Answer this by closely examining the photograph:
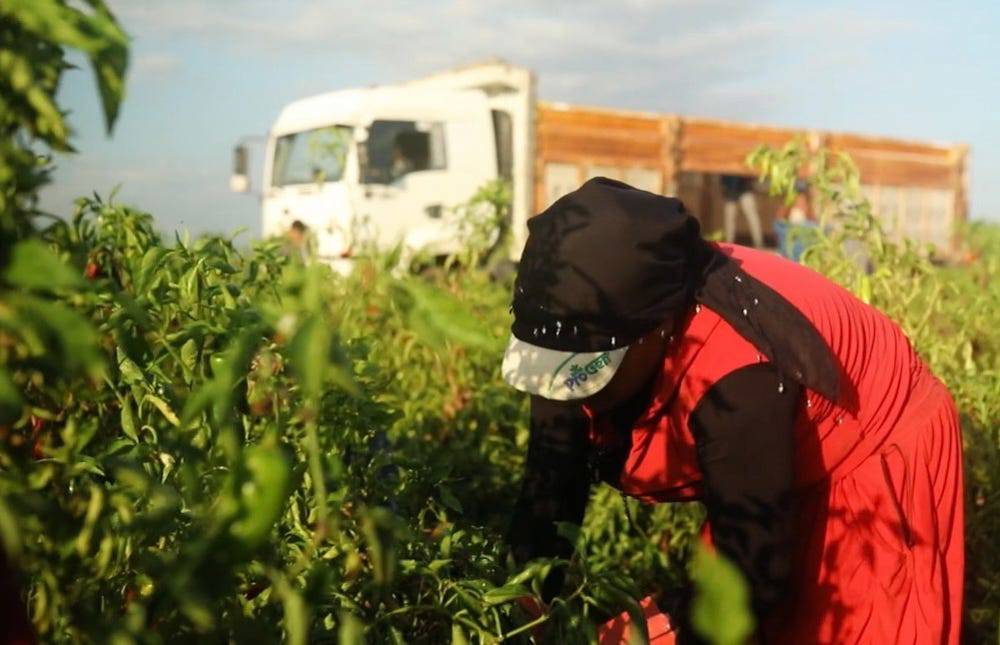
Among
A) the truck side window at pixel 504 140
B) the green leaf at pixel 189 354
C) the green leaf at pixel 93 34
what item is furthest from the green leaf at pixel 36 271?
the truck side window at pixel 504 140

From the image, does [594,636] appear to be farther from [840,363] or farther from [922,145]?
[922,145]

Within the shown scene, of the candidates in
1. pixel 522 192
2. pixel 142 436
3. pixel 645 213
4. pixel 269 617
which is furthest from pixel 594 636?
pixel 522 192

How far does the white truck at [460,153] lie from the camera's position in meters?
10.2

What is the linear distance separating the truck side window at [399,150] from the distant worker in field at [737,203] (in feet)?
15.3

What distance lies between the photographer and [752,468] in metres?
1.73

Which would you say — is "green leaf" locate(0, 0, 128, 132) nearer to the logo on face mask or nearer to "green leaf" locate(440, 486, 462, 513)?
the logo on face mask

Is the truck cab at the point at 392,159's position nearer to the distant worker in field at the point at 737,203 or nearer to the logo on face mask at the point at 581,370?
the distant worker in field at the point at 737,203

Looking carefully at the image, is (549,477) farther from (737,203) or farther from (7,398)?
(737,203)

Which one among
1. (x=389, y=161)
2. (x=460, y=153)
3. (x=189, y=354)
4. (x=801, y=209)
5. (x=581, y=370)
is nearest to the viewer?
(x=189, y=354)

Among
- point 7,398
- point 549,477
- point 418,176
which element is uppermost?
point 7,398

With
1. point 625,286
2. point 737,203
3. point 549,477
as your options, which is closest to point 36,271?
point 625,286

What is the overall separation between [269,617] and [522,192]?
10056mm

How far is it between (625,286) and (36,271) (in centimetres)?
109

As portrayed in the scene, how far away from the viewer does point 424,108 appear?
10609 mm
